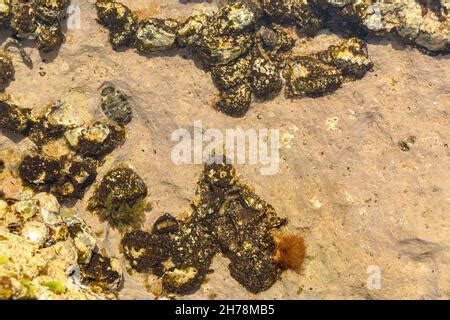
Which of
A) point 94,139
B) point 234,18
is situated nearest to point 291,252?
point 94,139

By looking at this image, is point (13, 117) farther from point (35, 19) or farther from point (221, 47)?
point (221, 47)

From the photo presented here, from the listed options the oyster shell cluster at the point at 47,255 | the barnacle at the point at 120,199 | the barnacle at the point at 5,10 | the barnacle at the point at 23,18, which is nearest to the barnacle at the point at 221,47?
the barnacle at the point at 120,199

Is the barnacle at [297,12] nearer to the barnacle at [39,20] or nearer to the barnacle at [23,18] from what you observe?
the barnacle at [39,20]
